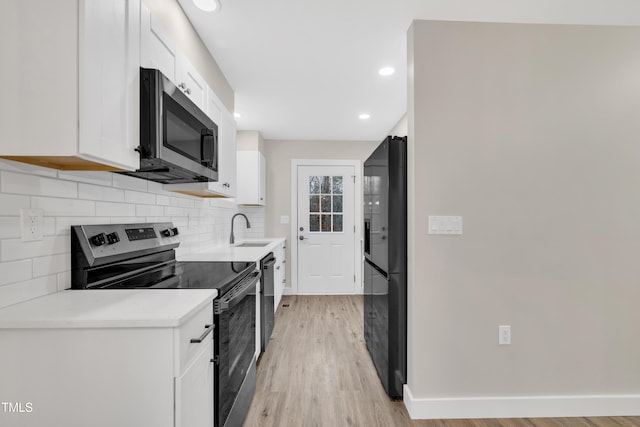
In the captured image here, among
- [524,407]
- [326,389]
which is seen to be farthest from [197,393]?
[524,407]

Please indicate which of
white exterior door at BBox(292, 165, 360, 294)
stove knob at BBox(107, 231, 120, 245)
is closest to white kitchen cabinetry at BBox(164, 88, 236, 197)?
stove knob at BBox(107, 231, 120, 245)

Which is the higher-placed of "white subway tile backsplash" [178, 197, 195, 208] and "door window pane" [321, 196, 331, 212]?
"door window pane" [321, 196, 331, 212]

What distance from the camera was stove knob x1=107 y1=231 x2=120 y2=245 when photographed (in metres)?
1.39

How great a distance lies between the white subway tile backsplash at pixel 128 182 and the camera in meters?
1.51

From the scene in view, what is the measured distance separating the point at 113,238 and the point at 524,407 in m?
2.51

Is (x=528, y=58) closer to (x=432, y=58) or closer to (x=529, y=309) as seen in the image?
(x=432, y=58)

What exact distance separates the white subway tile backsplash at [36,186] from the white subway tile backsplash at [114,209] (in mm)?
150

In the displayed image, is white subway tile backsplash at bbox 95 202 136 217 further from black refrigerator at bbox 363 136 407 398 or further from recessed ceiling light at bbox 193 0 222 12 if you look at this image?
black refrigerator at bbox 363 136 407 398

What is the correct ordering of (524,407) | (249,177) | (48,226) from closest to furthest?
(48,226)
(524,407)
(249,177)

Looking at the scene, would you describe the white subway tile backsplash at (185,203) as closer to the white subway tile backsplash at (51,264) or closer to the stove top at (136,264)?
the stove top at (136,264)

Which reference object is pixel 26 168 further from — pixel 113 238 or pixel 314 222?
pixel 314 222

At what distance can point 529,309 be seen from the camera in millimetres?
1906

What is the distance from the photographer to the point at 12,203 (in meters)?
1.01

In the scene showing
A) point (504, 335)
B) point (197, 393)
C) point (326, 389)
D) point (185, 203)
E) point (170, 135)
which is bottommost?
point (326, 389)
